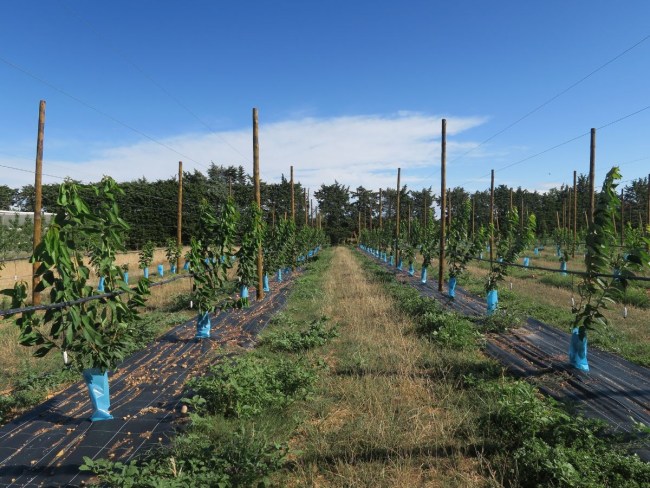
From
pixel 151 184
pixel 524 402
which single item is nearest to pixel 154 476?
pixel 524 402

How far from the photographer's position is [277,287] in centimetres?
1571

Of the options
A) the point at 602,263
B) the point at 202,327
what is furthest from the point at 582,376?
the point at 202,327

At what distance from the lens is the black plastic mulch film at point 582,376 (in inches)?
160

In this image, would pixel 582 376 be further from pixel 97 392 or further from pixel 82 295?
pixel 82 295

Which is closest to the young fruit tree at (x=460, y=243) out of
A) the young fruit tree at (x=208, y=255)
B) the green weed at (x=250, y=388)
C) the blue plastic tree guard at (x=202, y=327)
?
the young fruit tree at (x=208, y=255)

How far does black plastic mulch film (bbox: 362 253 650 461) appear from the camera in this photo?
406cm

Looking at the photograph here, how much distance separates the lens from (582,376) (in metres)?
5.08

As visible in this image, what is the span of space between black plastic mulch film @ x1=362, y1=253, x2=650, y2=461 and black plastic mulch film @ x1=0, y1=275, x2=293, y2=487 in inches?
174

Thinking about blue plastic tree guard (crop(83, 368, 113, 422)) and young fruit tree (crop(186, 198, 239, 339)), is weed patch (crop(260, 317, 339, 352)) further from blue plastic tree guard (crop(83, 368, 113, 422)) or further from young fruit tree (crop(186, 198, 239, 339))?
blue plastic tree guard (crop(83, 368, 113, 422))

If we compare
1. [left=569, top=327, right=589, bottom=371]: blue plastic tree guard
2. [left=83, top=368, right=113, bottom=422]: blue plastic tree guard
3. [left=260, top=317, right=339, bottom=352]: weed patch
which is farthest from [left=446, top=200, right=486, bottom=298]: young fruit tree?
[left=83, top=368, right=113, bottom=422]: blue plastic tree guard

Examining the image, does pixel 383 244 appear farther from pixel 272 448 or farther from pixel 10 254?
pixel 272 448

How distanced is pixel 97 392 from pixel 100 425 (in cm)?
32

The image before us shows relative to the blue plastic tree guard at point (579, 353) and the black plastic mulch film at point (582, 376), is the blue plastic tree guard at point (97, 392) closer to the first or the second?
the black plastic mulch film at point (582, 376)

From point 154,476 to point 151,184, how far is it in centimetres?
4443
